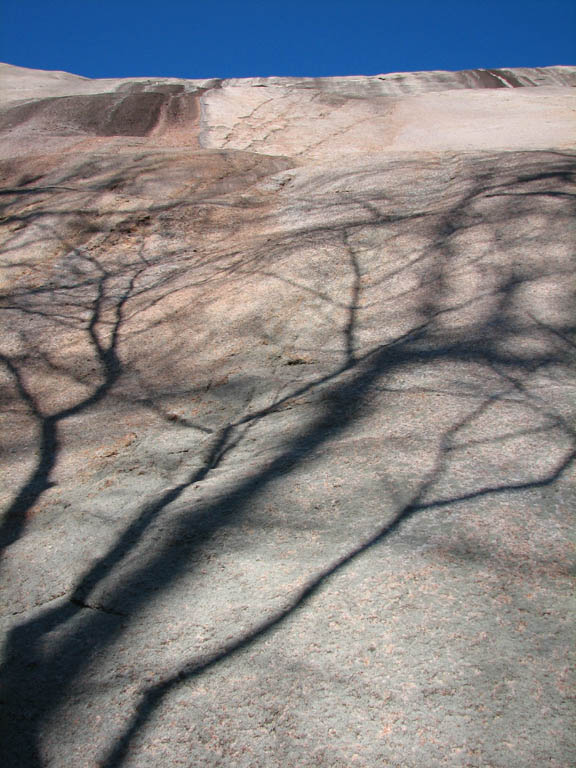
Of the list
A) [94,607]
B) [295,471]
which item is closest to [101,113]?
[295,471]

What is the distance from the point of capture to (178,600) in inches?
67.1

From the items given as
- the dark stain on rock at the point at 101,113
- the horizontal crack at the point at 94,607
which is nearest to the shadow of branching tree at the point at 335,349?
the horizontal crack at the point at 94,607

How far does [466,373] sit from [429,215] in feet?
6.37

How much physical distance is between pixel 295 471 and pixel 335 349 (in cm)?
104

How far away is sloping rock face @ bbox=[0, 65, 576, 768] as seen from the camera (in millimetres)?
1392

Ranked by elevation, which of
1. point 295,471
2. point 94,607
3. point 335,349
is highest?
point 335,349

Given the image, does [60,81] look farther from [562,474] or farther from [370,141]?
[562,474]

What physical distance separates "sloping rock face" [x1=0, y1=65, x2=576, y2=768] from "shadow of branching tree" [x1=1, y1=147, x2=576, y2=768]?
12 millimetres

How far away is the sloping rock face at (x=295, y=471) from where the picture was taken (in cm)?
139

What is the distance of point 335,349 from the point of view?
308 centimetres

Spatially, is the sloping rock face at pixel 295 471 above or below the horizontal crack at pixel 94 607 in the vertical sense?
above

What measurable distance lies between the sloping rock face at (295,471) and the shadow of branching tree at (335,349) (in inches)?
0.5

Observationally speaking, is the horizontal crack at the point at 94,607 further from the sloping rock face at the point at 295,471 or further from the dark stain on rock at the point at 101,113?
the dark stain on rock at the point at 101,113

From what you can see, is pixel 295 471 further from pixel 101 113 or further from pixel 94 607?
pixel 101 113
